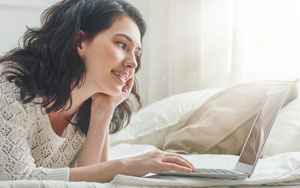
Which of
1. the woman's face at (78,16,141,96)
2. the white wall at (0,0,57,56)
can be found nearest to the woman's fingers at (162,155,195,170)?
the woman's face at (78,16,141,96)

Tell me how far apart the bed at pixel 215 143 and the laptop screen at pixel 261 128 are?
50 millimetres

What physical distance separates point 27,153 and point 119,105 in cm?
55

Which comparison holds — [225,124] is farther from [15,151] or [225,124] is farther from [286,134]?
[15,151]

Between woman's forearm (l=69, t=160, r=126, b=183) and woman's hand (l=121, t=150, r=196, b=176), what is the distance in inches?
0.7

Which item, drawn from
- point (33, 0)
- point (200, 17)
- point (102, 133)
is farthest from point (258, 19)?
point (33, 0)

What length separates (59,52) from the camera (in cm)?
121

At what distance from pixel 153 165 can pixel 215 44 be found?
1562 millimetres

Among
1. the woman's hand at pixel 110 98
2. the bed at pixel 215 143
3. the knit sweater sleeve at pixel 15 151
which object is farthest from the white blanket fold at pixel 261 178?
the woman's hand at pixel 110 98

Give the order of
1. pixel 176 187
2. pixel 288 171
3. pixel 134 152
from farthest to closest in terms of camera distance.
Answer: pixel 134 152
pixel 288 171
pixel 176 187

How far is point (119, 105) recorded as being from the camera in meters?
1.55

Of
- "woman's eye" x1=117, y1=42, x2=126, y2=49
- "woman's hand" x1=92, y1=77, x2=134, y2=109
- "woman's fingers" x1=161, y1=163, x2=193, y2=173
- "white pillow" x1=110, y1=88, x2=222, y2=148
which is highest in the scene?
"woman's eye" x1=117, y1=42, x2=126, y2=49

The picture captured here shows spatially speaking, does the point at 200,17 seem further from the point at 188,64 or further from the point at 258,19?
the point at 258,19

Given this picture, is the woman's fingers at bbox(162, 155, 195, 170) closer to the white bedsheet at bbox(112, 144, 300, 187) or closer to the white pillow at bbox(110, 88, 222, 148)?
the white bedsheet at bbox(112, 144, 300, 187)

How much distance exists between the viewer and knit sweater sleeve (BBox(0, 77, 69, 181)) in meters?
1.00
